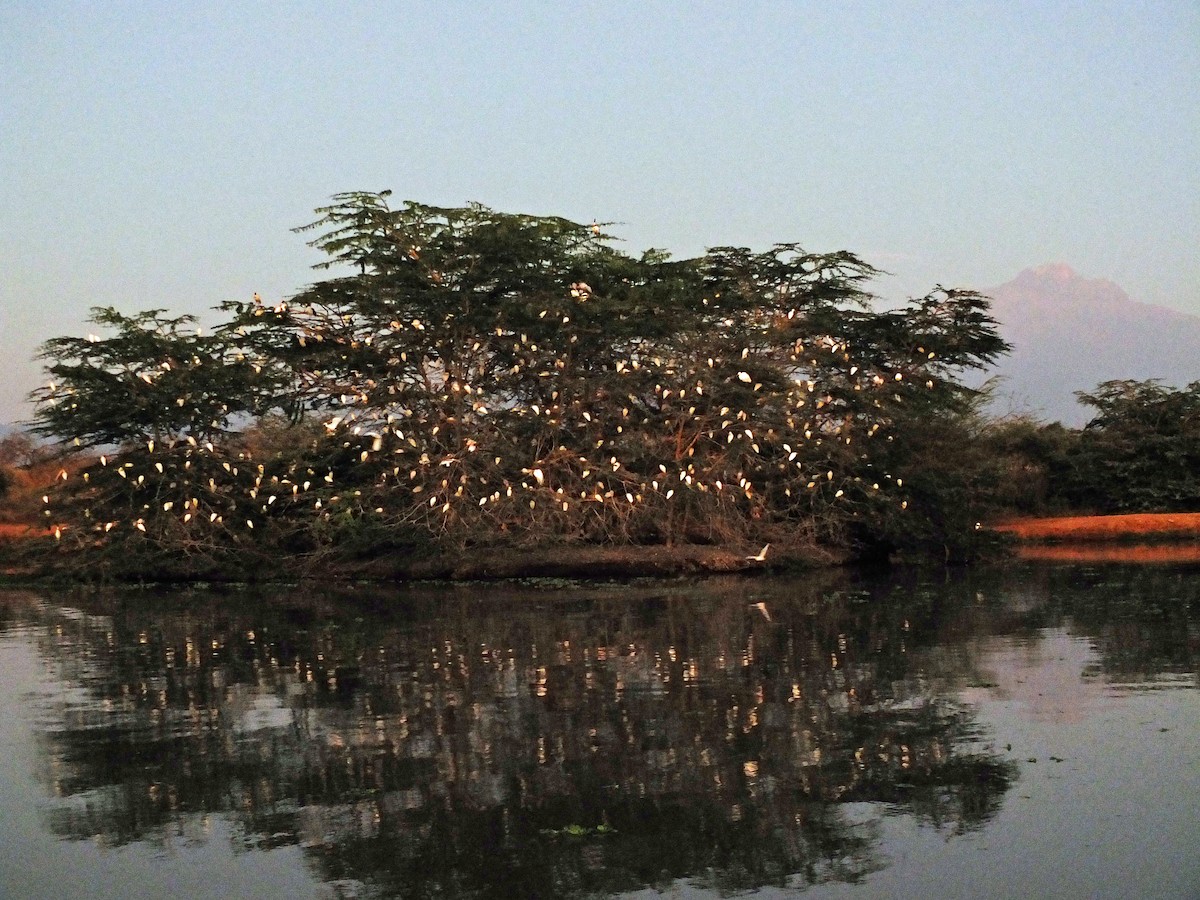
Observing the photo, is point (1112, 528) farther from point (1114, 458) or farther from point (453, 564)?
point (453, 564)

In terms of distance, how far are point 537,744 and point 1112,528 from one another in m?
24.0

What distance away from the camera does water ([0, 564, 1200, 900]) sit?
22.4ft

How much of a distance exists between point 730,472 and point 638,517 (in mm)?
1804

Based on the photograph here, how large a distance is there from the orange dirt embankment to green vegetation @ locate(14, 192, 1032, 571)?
5.76 metres

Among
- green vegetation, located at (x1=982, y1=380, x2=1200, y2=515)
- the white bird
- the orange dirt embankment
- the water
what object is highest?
green vegetation, located at (x1=982, y1=380, x2=1200, y2=515)

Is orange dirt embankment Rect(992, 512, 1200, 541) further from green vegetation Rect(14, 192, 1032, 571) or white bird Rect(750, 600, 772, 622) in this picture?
white bird Rect(750, 600, 772, 622)

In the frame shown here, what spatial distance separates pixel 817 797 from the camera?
7.95m

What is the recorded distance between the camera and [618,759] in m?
9.01

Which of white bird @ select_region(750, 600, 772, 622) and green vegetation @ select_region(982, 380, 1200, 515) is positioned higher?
green vegetation @ select_region(982, 380, 1200, 515)

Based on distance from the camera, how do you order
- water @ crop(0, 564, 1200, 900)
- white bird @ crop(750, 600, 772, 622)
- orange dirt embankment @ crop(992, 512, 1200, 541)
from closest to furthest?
water @ crop(0, 564, 1200, 900)
white bird @ crop(750, 600, 772, 622)
orange dirt embankment @ crop(992, 512, 1200, 541)

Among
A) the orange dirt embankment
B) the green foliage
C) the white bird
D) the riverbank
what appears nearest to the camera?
the white bird

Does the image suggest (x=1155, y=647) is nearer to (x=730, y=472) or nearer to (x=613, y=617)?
(x=613, y=617)

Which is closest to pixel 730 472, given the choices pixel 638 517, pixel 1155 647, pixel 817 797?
pixel 638 517

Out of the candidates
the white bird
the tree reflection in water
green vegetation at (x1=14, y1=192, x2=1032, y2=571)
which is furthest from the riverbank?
the tree reflection in water
